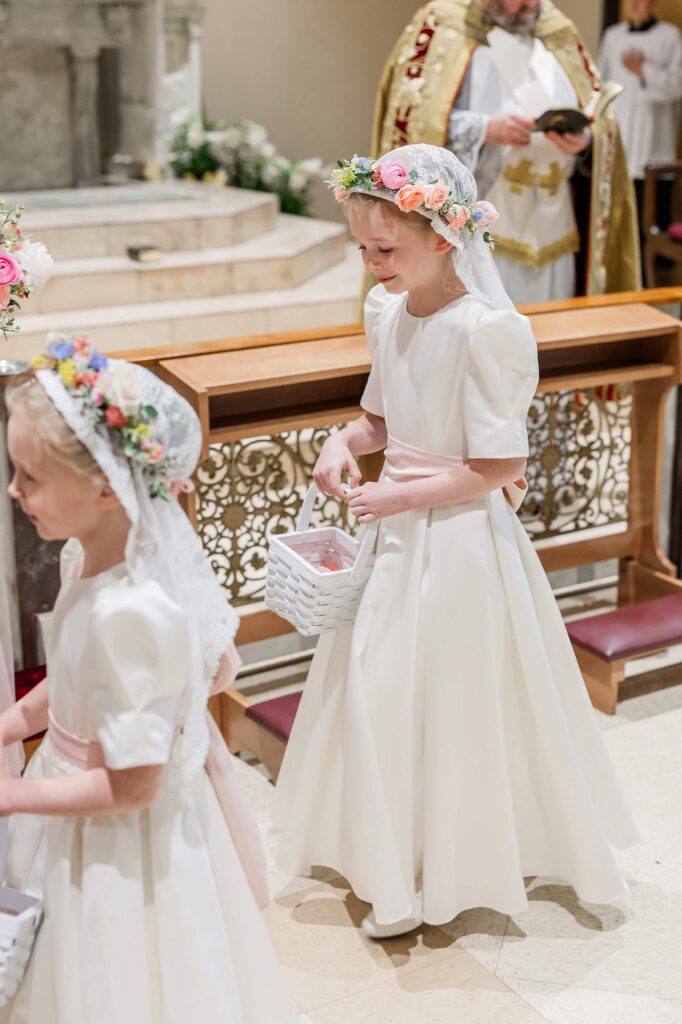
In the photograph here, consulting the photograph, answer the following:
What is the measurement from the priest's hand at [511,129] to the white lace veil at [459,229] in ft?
8.24

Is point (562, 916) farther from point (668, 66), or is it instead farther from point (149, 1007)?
point (668, 66)

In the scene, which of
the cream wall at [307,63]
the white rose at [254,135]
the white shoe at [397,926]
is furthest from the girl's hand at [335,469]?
the cream wall at [307,63]

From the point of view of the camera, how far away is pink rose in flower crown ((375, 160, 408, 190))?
9.16 feet

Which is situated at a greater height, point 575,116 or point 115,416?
point 575,116

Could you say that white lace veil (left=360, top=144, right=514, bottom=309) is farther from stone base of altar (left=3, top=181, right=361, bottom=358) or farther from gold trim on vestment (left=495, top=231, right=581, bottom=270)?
stone base of altar (left=3, top=181, right=361, bottom=358)

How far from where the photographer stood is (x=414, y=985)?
3.10 meters

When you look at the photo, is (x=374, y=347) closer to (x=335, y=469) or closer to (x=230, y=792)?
(x=335, y=469)

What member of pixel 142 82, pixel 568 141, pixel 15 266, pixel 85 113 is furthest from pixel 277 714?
pixel 142 82

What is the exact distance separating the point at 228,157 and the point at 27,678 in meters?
6.74

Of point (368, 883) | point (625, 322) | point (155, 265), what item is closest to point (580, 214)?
point (625, 322)

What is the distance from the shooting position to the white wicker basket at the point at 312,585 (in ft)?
10.0

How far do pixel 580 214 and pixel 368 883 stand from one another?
3.60 metres

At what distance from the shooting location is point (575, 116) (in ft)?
17.3

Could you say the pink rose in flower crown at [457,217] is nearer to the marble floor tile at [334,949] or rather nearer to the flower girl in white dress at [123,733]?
the flower girl in white dress at [123,733]
